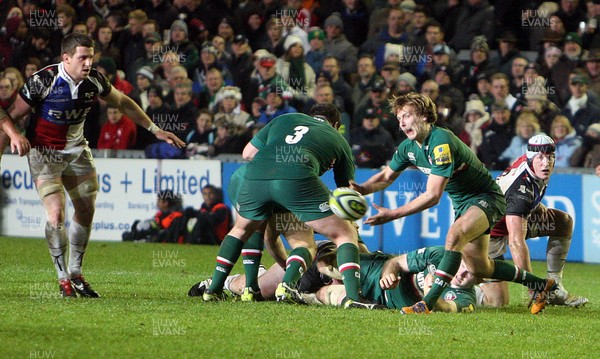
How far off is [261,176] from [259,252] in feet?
3.05

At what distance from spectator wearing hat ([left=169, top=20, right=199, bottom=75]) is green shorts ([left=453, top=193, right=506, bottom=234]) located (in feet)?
31.8

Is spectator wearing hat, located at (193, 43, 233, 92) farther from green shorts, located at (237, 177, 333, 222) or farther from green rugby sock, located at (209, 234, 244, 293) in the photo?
green shorts, located at (237, 177, 333, 222)

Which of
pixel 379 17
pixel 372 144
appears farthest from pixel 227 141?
pixel 379 17

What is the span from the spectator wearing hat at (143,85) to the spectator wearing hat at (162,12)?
125 centimetres

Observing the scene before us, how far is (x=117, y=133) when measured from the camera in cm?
1755

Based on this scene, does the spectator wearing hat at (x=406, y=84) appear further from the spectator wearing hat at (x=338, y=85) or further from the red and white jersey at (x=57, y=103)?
the red and white jersey at (x=57, y=103)

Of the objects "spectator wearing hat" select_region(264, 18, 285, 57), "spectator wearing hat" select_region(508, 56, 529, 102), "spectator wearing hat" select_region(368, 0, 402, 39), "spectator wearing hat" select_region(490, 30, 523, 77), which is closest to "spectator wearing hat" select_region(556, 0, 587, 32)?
"spectator wearing hat" select_region(490, 30, 523, 77)

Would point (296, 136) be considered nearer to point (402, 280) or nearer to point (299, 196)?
point (299, 196)

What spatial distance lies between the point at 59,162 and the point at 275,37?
8758 mm

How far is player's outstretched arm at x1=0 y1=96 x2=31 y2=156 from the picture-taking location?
A: 9.03 meters

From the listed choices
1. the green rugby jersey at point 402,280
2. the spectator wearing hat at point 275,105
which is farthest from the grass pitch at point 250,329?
the spectator wearing hat at point 275,105

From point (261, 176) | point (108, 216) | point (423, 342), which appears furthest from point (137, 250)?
point (423, 342)

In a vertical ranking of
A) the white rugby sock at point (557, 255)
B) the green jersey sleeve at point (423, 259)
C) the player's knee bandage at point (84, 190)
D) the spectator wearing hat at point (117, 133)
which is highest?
the player's knee bandage at point (84, 190)

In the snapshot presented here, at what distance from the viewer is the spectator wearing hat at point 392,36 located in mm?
16828
